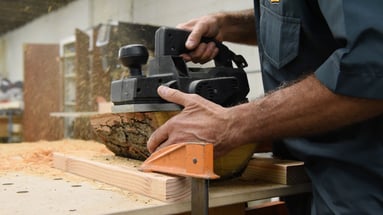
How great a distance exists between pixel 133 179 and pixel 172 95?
20 centimetres

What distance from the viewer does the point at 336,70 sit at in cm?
72

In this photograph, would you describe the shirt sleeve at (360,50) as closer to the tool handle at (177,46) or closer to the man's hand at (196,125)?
the man's hand at (196,125)

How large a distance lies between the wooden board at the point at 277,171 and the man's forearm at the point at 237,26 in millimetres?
492

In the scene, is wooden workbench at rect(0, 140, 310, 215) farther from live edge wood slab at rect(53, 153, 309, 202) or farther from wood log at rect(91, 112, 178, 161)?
wood log at rect(91, 112, 178, 161)

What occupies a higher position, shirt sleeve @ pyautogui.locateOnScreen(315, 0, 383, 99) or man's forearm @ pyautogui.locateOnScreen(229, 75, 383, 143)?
shirt sleeve @ pyautogui.locateOnScreen(315, 0, 383, 99)

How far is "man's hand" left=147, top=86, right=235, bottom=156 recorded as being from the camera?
81 cm

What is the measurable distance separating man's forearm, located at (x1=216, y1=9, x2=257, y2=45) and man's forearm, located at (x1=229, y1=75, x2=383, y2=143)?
0.57 metres

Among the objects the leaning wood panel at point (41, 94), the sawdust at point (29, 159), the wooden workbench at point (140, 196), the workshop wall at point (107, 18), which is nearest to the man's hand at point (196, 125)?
the wooden workbench at point (140, 196)

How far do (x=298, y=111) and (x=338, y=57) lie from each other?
13cm

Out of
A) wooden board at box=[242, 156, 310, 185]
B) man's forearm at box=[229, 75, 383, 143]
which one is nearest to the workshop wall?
wooden board at box=[242, 156, 310, 185]

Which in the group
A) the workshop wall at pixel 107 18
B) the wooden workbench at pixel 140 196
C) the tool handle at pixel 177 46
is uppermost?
the workshop wall at pixel 107 18

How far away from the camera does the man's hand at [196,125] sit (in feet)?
2.67

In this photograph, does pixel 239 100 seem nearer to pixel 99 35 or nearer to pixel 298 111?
pixel 298 111

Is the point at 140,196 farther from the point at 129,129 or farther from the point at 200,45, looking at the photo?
the point at 200,45
